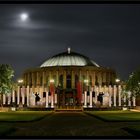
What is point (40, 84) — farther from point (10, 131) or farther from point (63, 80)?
point (10, 131)

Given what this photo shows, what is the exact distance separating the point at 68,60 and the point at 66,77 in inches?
542

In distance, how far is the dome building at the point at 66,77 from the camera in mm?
145000

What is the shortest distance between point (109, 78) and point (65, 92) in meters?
16.0

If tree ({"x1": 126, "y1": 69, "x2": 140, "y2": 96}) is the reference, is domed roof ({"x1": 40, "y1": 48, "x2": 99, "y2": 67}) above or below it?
above

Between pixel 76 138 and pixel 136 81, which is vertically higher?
pixel 136 81

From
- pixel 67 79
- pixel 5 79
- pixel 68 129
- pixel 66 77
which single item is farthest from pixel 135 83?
pixel 67 79

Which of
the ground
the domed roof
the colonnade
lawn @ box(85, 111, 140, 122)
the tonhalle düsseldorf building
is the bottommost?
the ground

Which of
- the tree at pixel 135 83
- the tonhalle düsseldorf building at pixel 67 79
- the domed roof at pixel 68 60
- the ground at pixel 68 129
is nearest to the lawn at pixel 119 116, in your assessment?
the ground at pixel 68 129

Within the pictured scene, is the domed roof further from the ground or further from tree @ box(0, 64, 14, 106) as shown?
the ground

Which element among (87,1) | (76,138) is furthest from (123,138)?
(87,1)

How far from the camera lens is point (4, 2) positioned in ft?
79.2

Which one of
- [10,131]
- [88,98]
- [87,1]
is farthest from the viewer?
[88,98]

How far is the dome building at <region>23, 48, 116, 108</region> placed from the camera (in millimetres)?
145000

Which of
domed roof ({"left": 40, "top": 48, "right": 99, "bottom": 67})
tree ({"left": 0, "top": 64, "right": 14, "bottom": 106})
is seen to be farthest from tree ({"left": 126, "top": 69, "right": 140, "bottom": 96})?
domed roof ({"left": 40, "top": 48, "right": 99, "bottom": 67})
